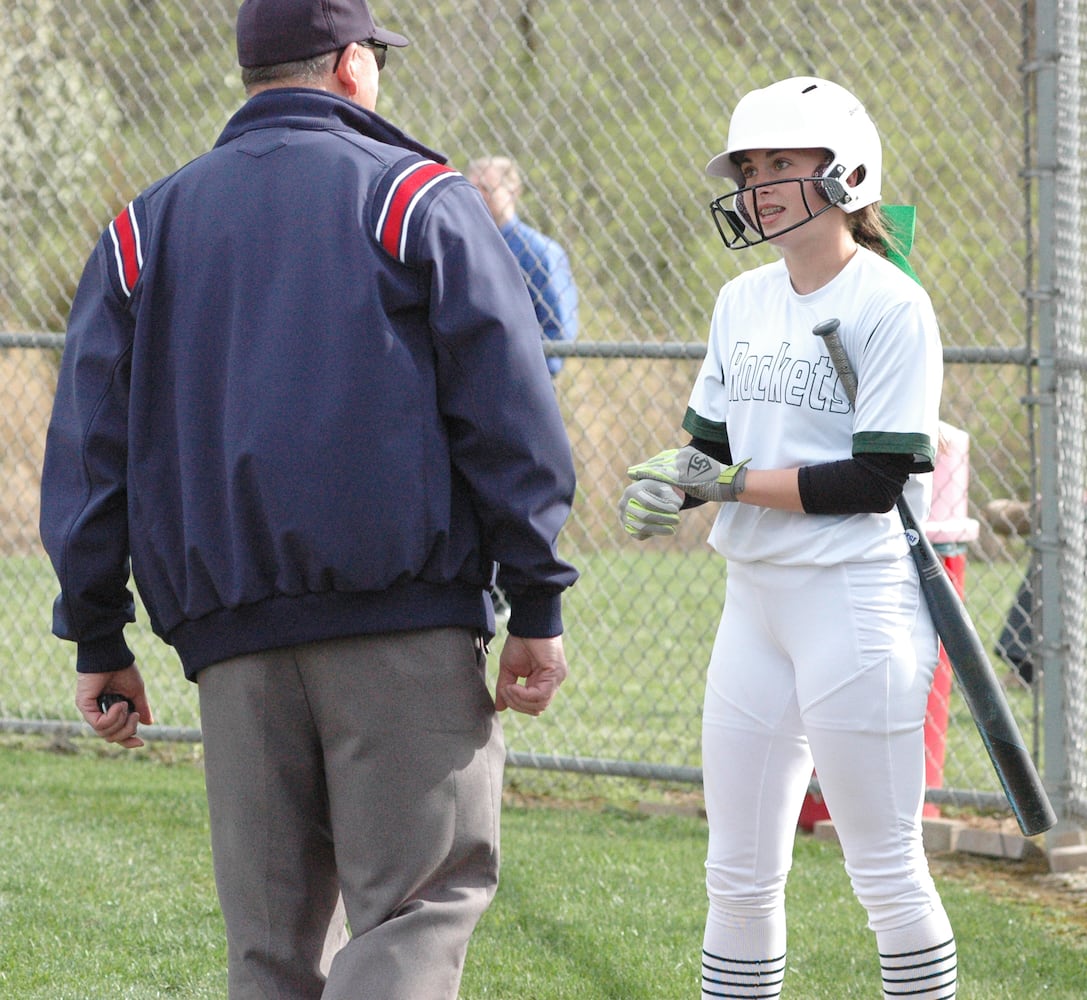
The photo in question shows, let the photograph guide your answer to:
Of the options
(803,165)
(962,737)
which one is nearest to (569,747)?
(962,737)

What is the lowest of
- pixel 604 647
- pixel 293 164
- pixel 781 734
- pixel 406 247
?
pixel 604 647

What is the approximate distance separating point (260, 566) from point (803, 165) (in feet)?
4.30

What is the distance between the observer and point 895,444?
259cm

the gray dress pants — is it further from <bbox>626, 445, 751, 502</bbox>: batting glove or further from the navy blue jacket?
<bbox>626, 445, 751, 502</bbox>: batting glove

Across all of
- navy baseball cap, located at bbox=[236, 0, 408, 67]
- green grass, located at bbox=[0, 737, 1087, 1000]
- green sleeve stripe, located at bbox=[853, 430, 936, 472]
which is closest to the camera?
navy baseball cap, located at bbox=[236, 0, 408, 67]

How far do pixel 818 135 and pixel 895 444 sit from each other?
606 millimetres

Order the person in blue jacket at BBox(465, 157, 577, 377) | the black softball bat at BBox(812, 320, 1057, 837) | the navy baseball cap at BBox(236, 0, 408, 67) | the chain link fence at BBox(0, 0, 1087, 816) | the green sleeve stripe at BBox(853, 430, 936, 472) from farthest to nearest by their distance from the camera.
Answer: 1. the person in blue jacket at BBox(465, 157, 577, 377)
2. the chain link fence at BBox(0, 0, 1087, 816)
3. the black softball bat at BBox(812, 320, 1057, 837)
4. the green sleeve stripe at BBox(853, 430, 936, 472)
5. the navy baseball cap at BBox(236, 0, 408, 67)

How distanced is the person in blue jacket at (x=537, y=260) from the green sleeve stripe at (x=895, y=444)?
3.33 m

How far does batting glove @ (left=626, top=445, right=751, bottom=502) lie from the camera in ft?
8.93

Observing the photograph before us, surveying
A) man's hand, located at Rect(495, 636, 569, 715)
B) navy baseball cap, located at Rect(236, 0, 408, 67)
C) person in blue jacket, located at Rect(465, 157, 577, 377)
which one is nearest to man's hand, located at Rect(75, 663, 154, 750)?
man's hand, located at Rect(495, 636, 569, 715)

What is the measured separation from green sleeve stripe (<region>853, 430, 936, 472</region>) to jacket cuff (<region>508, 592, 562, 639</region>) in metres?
0.66

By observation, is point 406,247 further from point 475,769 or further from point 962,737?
point 962,737

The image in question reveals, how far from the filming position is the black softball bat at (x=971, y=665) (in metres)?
2.70

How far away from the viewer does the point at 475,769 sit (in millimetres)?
2287
